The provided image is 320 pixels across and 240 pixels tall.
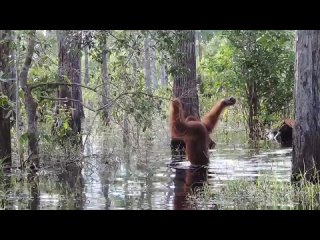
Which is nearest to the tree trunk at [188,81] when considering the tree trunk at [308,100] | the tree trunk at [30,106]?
the tree trunk at [30,106]

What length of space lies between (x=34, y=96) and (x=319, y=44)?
339 cm

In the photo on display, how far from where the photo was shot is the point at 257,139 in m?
9.25

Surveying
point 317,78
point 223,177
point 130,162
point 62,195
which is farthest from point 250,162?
point 62,195

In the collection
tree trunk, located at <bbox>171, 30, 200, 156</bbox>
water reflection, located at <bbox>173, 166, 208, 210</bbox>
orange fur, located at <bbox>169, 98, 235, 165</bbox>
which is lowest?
water reflection, located at <bbox>173, 166, 208, 210</bbox>

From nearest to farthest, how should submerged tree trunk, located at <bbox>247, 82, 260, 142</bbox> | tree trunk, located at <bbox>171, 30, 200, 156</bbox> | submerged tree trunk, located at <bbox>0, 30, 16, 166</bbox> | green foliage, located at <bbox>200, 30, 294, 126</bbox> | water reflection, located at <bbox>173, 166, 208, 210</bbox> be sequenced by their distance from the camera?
water reflection, located at <bbox>173, 166, 208, 210</bbox>, submerged tree trunk, located at <bbox>0, 30, 16, 166</bbox>, tree trunk, located at <bbox>171, 30, 200, 156</bbox>, submerged tree trunk, located at <bbox>247, 82, 260, 142</bbox>, green foliage, located at <bbox>200, 30, 294, 126</bbox>

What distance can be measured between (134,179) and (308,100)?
1.98m

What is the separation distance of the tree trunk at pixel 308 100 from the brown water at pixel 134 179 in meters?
0.45

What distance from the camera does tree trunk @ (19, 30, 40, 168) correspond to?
6.13 metres

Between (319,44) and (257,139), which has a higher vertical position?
(319,44)

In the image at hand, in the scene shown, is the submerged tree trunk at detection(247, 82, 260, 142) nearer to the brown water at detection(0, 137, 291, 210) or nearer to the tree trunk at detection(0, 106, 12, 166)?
the brown water at detection(0, 137, 291, 210)

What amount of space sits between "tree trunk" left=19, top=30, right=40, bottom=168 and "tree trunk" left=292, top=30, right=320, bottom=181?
2.71 metres

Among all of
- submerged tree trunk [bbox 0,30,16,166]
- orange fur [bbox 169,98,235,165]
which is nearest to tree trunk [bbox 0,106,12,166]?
submerged tree trunk [bbox 0,30,16,166]

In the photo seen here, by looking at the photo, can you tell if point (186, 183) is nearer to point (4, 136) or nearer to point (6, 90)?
point (4, 136)
